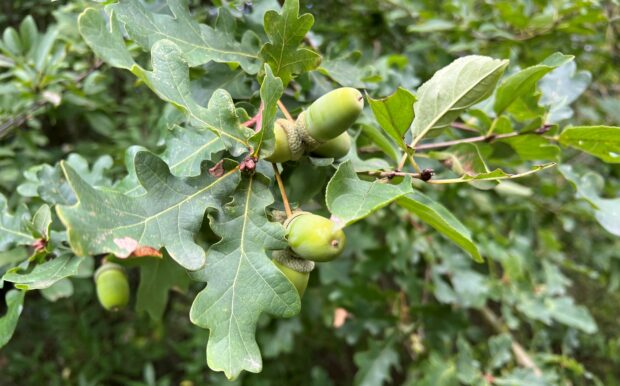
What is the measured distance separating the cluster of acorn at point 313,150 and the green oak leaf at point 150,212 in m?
0.11

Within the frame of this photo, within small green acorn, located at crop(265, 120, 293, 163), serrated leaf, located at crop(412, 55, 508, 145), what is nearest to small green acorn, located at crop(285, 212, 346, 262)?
small green acorn, located at crop(265, 120, 293, 163)

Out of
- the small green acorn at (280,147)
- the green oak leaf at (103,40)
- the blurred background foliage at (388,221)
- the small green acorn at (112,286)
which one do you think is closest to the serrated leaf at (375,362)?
the blurred background foliage at (388,221)

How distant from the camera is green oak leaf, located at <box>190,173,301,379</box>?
0.71m

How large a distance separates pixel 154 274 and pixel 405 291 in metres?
1.29

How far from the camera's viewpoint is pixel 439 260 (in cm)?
231

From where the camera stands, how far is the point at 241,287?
743mm

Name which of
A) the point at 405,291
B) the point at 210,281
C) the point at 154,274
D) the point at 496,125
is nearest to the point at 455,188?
the point at 405,291

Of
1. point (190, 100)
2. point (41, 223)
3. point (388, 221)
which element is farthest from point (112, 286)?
point (388, 221)

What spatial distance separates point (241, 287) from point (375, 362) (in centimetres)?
143

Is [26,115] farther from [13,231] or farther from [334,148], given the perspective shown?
[334,148]

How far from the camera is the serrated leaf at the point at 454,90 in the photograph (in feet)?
2.53

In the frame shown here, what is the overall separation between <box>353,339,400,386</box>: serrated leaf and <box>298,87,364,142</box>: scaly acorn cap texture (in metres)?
1.45

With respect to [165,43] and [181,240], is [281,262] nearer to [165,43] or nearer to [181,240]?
[181,240]

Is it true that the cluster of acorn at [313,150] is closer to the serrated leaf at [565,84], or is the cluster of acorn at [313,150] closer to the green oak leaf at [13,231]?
the green oak leaf at [13,231]
